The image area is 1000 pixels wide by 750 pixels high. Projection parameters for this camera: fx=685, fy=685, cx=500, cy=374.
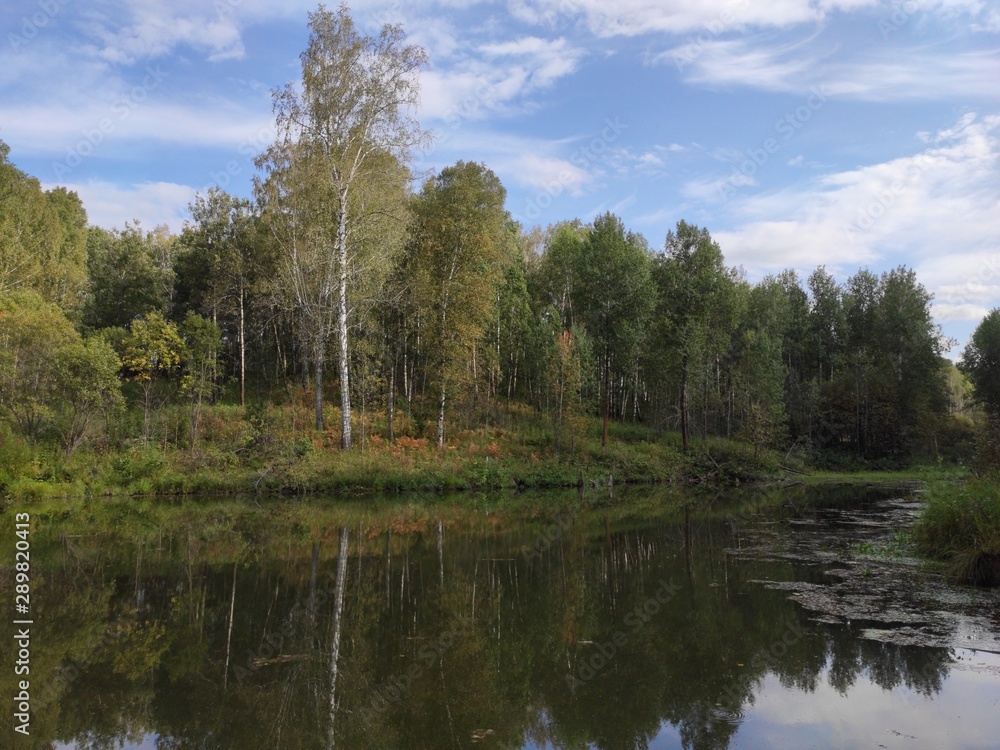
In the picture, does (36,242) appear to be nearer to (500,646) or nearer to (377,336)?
(377,336)

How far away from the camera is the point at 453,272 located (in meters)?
31.2

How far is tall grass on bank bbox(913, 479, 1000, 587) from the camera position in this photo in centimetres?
1030

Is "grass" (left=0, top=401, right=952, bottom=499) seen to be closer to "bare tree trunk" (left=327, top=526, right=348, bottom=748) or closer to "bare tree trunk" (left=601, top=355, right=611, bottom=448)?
"bare tree trunk" (left=601, top=355, right=611, bottom=448)

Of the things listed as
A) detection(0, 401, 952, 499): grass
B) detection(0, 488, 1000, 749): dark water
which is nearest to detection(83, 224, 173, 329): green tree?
detection(0, 401, 952, 499): grass

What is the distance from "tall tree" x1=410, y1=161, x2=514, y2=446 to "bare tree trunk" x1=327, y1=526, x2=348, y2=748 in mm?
17213

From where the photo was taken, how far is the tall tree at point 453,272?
101 feet

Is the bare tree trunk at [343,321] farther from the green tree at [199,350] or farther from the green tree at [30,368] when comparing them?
the green tree at [199,350]

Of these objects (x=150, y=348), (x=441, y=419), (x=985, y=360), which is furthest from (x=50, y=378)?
(x=985, y=360)

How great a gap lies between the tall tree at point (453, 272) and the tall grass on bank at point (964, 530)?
21211 mm

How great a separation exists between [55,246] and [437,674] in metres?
34.7

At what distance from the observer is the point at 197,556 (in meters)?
12.5

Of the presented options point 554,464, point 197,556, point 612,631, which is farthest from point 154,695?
point 554,464

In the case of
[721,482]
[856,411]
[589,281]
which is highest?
[589,281]

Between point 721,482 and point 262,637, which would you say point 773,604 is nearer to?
point 262,637
